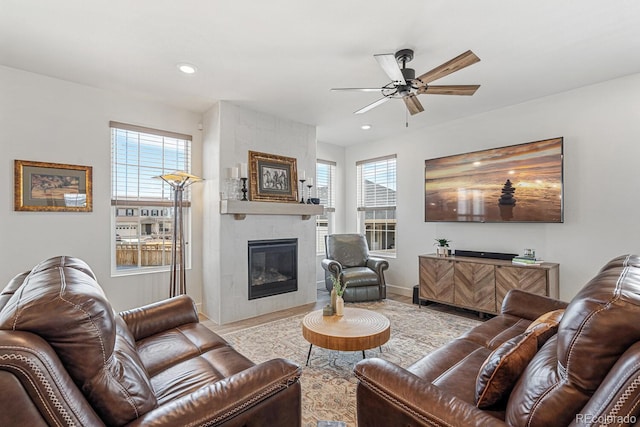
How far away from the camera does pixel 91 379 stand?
0.97 m

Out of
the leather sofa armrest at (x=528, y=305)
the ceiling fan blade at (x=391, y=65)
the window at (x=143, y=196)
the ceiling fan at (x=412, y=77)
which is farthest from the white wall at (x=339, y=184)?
the leather sofa armrest at (x=528, y=305)

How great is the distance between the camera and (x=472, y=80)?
3232mm

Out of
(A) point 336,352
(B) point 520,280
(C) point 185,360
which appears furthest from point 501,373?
(B) point 520,280

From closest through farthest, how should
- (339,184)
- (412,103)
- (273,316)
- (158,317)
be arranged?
(158,317)
(412,103)
(273,316)
(339,184)

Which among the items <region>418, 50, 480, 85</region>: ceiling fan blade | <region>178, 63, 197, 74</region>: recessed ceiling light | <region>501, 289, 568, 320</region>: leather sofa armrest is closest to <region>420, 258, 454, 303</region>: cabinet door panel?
<region>501, 289, 568, 320</region>: leather sofa armrest

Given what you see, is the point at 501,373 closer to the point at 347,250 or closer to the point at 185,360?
the point at 185,360

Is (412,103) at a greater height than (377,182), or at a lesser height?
greater

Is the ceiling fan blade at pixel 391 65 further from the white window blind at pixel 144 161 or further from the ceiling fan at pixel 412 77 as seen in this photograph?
the white window blind at pixel 144 161

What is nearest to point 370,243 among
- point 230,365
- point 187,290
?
point 187,290

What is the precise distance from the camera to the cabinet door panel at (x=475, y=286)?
147 inches

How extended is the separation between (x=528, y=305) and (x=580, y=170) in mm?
2119

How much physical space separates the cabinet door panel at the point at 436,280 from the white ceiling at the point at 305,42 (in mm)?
2227

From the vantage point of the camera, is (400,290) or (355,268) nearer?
(355,268)

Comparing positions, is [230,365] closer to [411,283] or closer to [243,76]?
[243,76]
